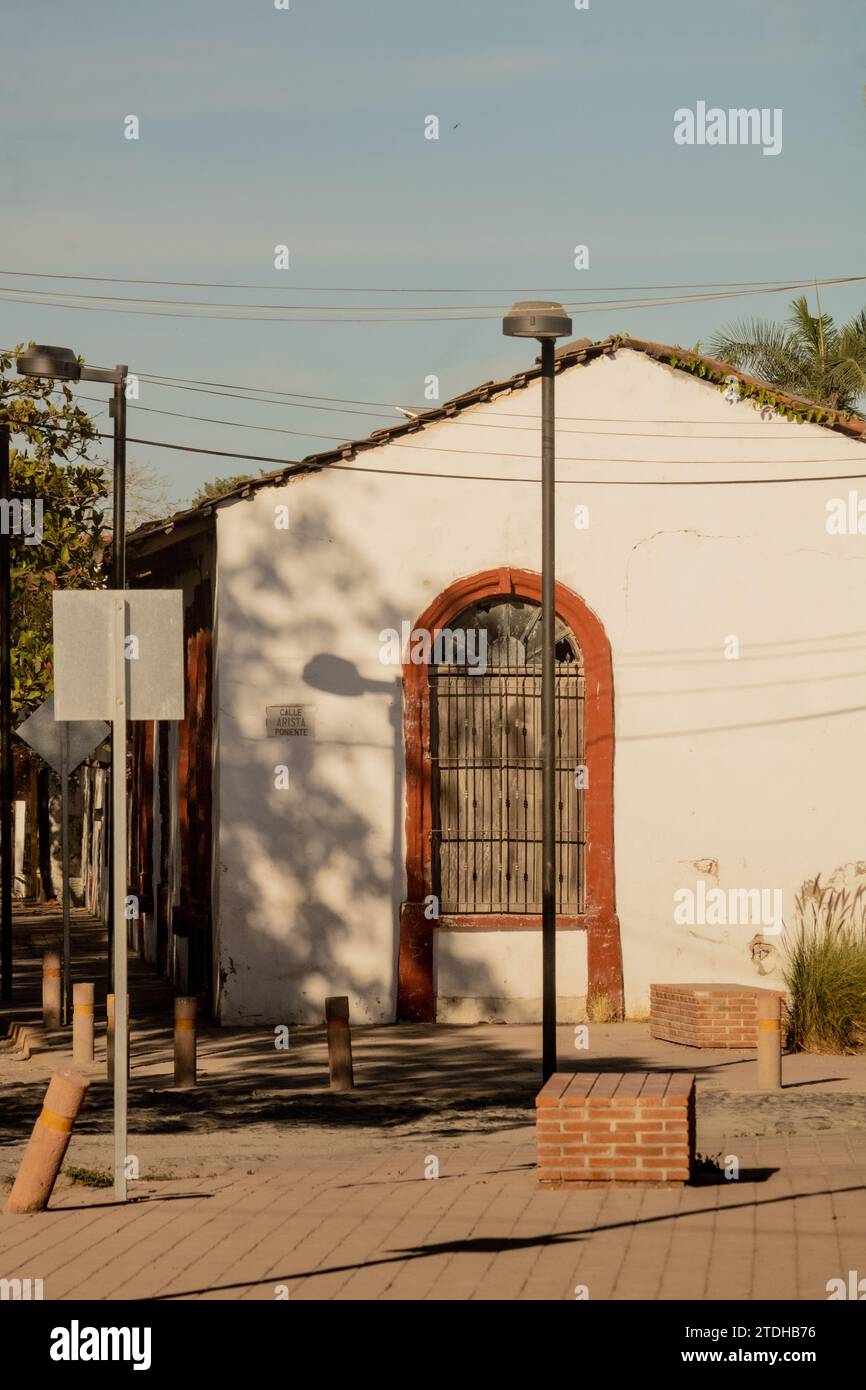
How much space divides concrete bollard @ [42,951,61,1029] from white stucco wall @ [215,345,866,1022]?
1.70 m

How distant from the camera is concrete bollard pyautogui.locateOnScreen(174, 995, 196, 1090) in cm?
1534

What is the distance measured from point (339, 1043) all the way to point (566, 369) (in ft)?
26.6

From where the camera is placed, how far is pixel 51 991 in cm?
1911

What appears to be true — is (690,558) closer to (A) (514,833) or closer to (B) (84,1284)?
(A) (514,833)

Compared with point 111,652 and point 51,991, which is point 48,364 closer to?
point 51,991

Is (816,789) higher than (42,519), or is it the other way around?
(42,519)

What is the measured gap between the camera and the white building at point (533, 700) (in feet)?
65.2

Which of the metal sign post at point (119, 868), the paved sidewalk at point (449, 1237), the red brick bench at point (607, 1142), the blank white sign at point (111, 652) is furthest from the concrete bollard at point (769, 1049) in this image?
the blank white sign at point (111, 652)

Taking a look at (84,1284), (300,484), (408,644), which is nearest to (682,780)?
(408,644)

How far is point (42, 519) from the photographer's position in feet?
96.7

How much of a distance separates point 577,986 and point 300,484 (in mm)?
5804

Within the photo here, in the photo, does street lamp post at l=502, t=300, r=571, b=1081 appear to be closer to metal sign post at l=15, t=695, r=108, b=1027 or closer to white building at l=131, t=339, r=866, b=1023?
white building at l=131, t=339, r=866, b=1023

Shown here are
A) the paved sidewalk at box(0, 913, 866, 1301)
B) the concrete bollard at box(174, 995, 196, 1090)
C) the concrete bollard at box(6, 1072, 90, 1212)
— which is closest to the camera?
the paved sidewalk at box(0, 913, 866, 1301)

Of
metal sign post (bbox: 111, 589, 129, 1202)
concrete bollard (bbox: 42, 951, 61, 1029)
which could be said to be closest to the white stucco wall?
concrete bollard (bbox: 42, 951, 61, 1029)
